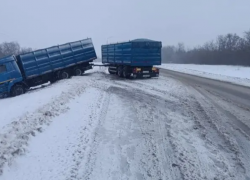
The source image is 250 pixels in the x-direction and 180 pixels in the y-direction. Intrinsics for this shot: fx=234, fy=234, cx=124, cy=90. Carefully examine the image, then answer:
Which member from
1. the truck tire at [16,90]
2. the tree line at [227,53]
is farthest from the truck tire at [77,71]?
the tree line at [227,53]

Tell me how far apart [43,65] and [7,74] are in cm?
301

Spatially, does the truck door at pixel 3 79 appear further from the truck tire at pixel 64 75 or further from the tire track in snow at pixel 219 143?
the tire track in snow at pixel 219 143

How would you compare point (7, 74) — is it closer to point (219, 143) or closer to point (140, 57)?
point (140, 57)

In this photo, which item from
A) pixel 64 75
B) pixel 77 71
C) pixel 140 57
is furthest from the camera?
pixel 77 71

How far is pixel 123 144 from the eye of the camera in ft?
18.1

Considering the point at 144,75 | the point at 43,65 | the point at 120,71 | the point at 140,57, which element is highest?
the point at 140,57

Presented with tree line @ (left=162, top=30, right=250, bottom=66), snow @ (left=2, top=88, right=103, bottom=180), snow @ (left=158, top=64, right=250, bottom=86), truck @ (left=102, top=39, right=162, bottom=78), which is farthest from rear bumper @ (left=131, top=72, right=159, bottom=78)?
tree line @ (left=162, top=30, right=250, bottom=66)

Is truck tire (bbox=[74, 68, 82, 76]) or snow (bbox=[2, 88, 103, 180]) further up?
truck tire (bbox=[74, 68, 82, 76])

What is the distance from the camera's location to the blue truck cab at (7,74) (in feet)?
54.1

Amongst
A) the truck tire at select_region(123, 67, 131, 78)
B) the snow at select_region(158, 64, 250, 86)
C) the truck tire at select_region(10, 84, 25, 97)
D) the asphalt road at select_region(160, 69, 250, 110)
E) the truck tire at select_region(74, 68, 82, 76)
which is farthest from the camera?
the truck tire at select_region(74, 68, 82, 76)

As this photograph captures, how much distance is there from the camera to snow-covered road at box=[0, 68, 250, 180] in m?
4.29

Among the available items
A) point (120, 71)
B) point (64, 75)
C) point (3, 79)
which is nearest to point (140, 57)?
point (120, 71)

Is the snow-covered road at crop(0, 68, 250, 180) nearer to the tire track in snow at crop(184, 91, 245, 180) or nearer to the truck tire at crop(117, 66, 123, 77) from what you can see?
the tire track in snow at crop(184, 91, 245, 180)

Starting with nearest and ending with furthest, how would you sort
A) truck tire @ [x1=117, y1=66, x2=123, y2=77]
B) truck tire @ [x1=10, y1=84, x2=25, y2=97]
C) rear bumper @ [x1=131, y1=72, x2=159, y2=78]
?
truck tire @ [x1=10, y1=84, x2=25, y2=97]
rear bumper @ [x1=131, y1=72, x2=159, y2=78]
truck tire @ [x1=117, y1=66, x2=123, y2=77]
